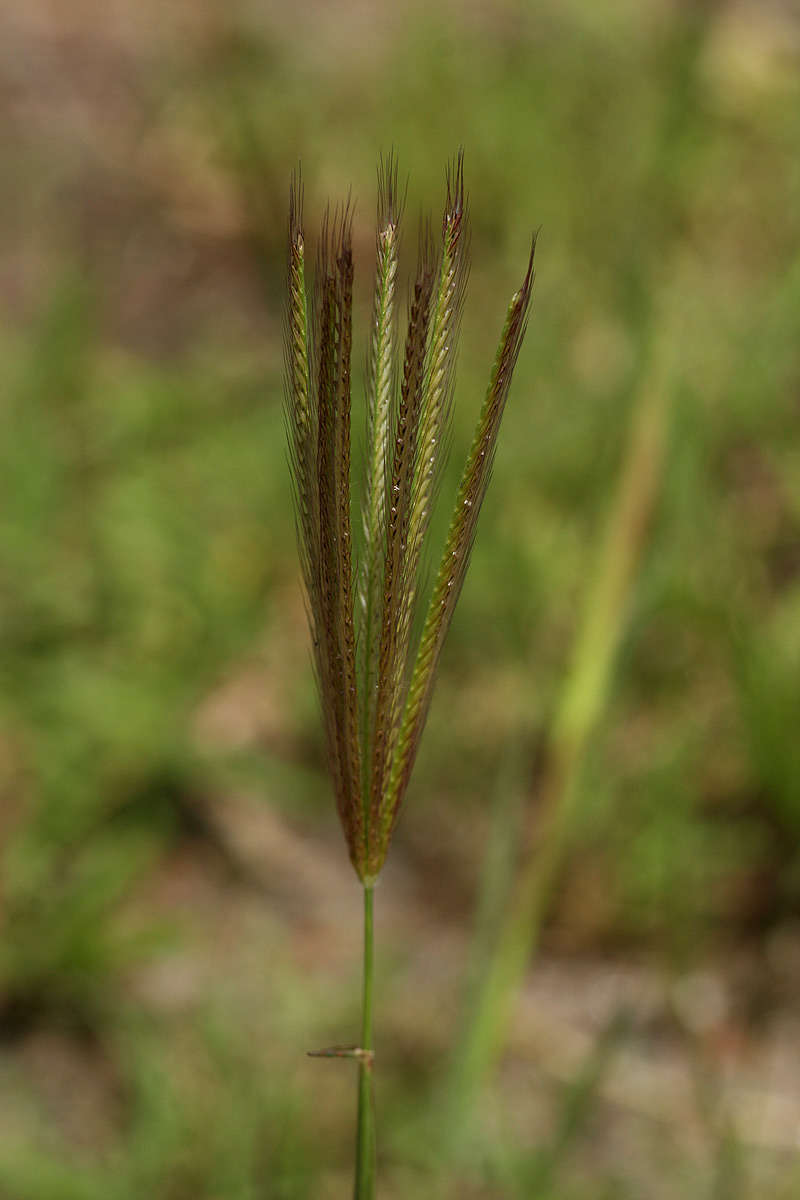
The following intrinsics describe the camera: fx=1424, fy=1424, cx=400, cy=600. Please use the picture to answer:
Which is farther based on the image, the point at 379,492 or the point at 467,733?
the point at 467,733

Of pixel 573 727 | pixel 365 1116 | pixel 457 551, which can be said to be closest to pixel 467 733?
pixel 573 727

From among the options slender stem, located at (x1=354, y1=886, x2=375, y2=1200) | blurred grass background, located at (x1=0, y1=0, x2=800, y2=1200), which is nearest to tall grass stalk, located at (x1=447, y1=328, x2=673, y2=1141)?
blurred grass background, located at (x1=0, y1=0, x2=800, y2=1200)

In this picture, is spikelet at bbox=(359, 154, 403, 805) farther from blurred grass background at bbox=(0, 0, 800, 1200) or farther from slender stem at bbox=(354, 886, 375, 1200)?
blurred grass background at bbox=(0, 0, 800, 1200)

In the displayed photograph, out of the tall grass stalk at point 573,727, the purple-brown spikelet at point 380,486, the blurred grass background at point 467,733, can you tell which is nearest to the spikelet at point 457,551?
the purple-brown spikelet at point 380,486

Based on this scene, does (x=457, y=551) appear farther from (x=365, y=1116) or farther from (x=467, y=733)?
(x=467, y=733)

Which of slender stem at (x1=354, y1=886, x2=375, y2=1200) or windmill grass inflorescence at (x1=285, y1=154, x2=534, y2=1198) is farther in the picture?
slender stem at (x1=354, y1=886, x2=375, y2=1200)

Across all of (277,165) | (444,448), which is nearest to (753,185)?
(277,165)

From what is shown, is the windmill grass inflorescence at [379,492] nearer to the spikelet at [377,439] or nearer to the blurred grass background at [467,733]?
the spikelet at [377,439]
